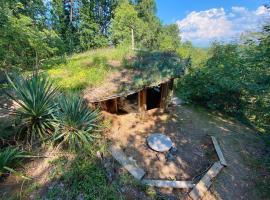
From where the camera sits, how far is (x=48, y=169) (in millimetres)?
4590

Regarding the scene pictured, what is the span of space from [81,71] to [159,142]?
483 centimetres

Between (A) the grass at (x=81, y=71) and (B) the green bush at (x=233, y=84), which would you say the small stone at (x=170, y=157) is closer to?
(A) the grass at (x=81, y=71)

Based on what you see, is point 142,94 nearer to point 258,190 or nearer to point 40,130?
point 40,130

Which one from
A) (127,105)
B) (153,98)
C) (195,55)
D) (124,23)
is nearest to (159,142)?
(127,105)

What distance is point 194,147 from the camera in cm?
670

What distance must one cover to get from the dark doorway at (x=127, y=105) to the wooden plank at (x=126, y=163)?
8.84 ft

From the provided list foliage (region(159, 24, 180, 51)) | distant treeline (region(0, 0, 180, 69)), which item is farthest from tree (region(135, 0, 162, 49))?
foliage (region(159, 24, 180, 51))

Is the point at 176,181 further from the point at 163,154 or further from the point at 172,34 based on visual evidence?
the point at 172,34

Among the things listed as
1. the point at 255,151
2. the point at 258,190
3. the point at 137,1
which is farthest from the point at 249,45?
the point at 137,1

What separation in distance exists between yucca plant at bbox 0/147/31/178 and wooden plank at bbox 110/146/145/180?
89.2 inches

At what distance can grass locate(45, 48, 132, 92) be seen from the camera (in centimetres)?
762

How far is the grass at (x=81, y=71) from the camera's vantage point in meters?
7.62

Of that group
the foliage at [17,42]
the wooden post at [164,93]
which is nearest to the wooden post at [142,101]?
the wooden post at [164,93]

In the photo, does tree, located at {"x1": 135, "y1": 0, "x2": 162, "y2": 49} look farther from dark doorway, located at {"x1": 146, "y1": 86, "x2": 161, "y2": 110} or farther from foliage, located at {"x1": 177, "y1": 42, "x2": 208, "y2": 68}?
dark doorway, located at {"x1": 146, "y1": 86, "x2": 161, "y2": 110}
